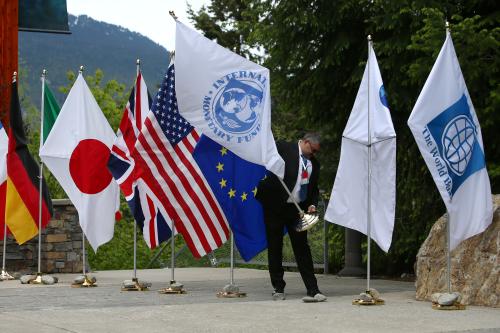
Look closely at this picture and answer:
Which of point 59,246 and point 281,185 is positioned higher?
point 281,185

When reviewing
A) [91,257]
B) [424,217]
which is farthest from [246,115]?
[91,257]

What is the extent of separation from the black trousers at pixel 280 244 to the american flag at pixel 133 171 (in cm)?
195

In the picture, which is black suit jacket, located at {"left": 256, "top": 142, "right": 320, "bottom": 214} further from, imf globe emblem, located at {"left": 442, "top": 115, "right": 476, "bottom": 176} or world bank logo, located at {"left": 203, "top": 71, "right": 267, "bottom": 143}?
imf globe emblem, located at {"left": 442, "top": 115, "right": 476, "bottom": 176}

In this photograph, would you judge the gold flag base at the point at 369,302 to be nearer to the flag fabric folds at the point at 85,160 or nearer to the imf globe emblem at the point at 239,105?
the imf globe emblem at the point at 239,105

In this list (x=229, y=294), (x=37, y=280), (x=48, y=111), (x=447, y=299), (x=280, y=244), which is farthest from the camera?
(x=48, y=111)

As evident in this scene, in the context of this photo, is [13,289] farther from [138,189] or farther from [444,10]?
[444,10]

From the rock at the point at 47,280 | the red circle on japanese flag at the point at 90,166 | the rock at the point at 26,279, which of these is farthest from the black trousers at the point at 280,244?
the rock at the point at 26,279

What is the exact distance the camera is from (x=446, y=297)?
35.9 ft

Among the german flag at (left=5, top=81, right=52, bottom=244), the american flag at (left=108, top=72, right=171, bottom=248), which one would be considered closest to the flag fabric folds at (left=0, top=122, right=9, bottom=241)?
the german flag at (left=5, top=81, right=52, bottom=244)

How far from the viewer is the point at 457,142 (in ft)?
37.2

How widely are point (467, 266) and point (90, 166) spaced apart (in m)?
5.92

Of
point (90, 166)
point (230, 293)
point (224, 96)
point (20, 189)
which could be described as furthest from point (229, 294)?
point (20, 189)

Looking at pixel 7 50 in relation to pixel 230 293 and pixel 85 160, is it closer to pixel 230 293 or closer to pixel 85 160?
pixel 85 160

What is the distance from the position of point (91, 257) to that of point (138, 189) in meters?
11.2
